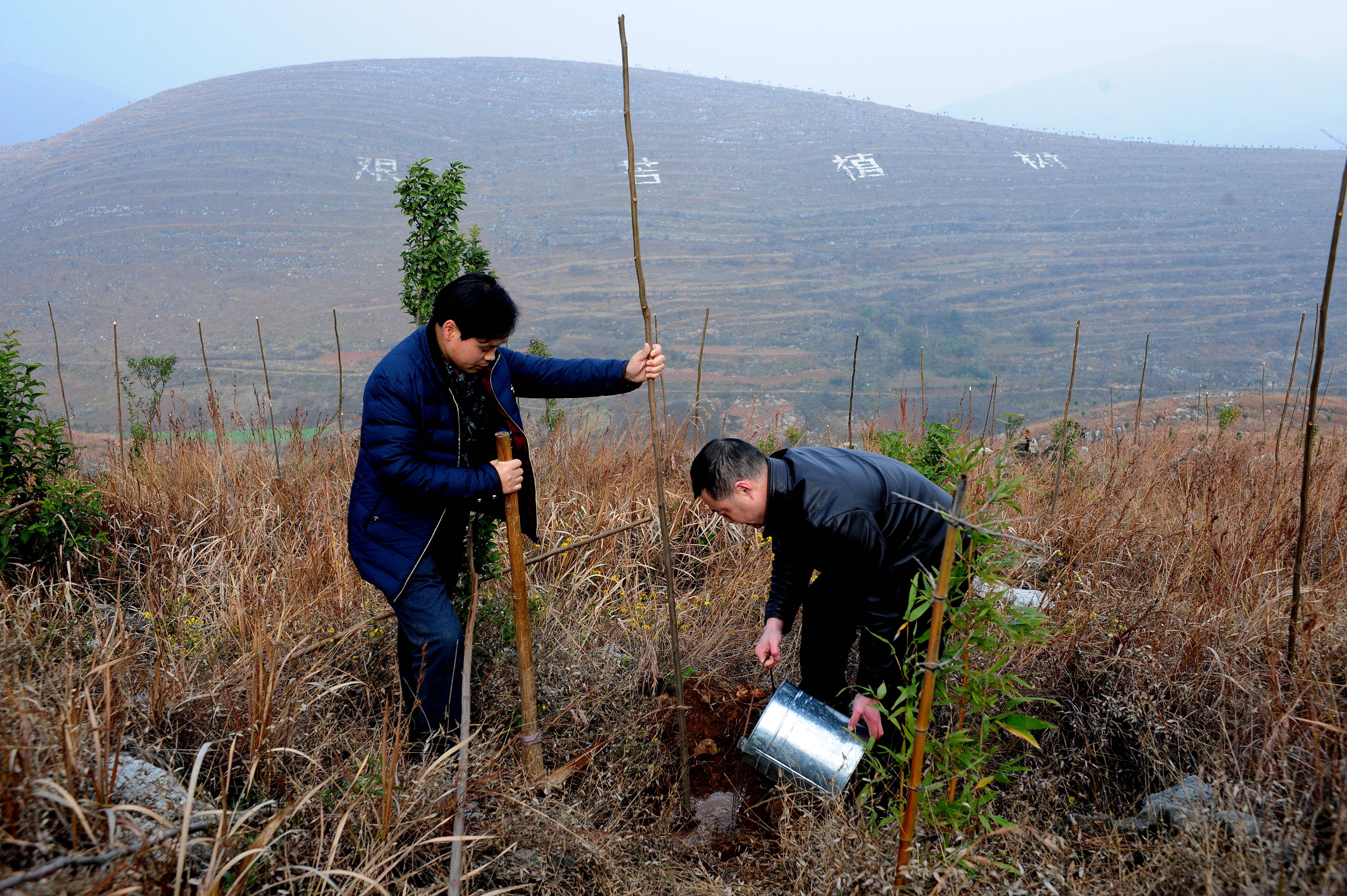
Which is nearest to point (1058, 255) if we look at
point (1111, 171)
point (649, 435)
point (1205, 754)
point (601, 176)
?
point (1111, 171)

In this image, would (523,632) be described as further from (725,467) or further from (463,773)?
(725,467)

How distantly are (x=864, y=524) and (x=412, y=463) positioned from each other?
1.36 meters

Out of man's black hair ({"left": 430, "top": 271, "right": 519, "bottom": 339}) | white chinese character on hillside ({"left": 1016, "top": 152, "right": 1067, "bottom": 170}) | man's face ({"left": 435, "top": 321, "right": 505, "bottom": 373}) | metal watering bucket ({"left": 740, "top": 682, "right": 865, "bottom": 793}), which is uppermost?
white chinese character on hillside ({"left": 1016, "top": 152, "right": 1067, "bottom": 170})

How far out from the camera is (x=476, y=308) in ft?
6.48

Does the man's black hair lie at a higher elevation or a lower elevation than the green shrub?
higher

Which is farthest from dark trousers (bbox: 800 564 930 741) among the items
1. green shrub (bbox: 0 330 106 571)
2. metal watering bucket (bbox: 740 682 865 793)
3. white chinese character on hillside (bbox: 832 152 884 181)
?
white chinese character on hillside (bbox: 832 152 884 181)

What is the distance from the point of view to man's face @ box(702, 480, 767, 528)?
2.08 meters

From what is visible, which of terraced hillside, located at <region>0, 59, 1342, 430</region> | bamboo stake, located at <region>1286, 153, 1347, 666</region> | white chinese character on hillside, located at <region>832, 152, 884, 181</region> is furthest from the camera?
white chinese character on hillside, located at <region>832, 152, 884, 181</region>

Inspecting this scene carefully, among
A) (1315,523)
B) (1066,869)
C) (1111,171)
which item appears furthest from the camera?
(1111,171)

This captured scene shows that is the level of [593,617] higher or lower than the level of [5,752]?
lower

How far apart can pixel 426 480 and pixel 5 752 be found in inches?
41.2

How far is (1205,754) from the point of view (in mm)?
2158

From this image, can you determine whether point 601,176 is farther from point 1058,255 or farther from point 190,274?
point 1058,255

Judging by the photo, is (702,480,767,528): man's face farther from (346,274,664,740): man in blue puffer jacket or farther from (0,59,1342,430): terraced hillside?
(0,59,1342,430): terraced hillside
